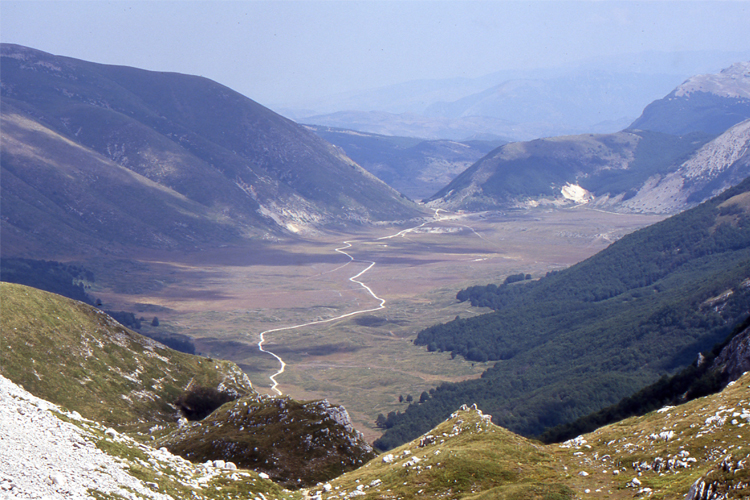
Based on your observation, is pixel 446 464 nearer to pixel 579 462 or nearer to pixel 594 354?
pixel 579 462

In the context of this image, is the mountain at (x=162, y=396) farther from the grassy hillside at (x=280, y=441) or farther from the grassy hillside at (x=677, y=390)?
the grassy hillside at (x=677, y=390)

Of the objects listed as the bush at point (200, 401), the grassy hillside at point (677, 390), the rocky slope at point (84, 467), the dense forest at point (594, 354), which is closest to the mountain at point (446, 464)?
the rocky slope at point (84, 467)

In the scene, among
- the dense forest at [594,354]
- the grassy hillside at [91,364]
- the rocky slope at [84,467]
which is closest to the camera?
the rocky slope at [84,467]

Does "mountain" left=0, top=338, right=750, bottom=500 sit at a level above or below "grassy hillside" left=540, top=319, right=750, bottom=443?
above

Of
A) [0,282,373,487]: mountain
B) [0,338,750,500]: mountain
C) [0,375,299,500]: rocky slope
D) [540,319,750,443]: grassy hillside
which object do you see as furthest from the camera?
[540,319,750,443]: grassy hillside

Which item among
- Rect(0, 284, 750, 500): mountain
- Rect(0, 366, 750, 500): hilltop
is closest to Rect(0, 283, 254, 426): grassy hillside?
Rect(0, 284, 750, 500): mountain

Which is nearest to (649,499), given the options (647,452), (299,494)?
(647,452)

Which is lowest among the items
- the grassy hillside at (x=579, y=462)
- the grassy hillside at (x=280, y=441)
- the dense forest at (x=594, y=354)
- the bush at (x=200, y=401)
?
the dense forest at (x=594, y=354)

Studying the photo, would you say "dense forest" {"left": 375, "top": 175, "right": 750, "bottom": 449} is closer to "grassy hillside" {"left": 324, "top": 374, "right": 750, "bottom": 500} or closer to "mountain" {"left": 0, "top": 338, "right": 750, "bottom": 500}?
"grassy hillside" {"left": 324, "top": 374, "right": 750, "bottom": 500}
